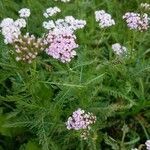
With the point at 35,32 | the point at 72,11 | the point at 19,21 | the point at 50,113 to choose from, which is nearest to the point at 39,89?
the point at 50,113

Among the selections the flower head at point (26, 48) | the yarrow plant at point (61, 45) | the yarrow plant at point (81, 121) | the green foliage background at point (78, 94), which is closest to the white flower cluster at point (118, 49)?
the green foliage background at point (78, 94)

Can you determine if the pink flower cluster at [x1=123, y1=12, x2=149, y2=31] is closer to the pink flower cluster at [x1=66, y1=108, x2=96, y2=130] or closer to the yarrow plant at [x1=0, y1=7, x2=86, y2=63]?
the yarrow plant at [x1=0, y1=7, x2=86, y2=63]

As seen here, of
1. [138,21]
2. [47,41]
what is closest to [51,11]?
[138,21]

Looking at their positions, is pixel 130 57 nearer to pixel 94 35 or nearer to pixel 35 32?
pixel 94 35

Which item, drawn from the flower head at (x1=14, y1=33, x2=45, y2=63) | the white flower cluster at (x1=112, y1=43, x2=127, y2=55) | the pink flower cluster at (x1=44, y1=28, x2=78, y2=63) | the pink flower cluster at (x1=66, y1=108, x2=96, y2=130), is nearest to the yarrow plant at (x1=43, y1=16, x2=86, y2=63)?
the pink flower cluster at (x1=44, y1=28, x2=78, y2=63)

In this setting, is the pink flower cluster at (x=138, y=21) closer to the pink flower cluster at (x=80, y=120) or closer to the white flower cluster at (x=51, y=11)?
the white flower cluster at (x=51, y=11)

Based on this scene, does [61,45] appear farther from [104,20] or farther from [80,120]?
[104,20]
